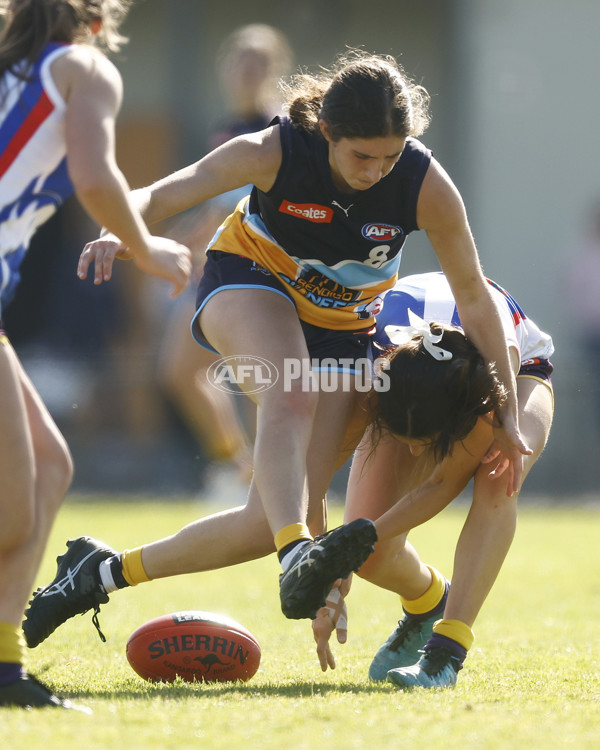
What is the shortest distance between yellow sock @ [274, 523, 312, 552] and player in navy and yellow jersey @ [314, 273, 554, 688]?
1.07ft

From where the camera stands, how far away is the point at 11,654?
3.11 metres

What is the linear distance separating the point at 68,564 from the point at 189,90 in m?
10.5

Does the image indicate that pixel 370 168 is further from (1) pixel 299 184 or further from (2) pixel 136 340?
(2) pixel 136 340

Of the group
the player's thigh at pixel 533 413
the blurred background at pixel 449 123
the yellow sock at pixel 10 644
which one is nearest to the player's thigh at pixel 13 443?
the yellow sock at pixel 10 644

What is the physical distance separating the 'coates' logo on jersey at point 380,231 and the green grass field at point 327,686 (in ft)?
4.91

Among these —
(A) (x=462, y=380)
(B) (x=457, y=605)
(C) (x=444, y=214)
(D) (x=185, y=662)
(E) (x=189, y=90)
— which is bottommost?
(D) (x=185, y=662)

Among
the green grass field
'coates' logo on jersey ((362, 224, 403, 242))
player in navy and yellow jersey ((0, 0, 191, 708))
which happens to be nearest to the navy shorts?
'coates' logo on jersey ((362, 224, 403, 242))

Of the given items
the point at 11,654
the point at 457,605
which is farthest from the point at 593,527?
the point at 11,654

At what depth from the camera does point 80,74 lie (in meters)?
3.03

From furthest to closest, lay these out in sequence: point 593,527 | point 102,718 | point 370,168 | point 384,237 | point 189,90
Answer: point 189,90, point 593,527, point 384,237, point 370,168, point 102,718

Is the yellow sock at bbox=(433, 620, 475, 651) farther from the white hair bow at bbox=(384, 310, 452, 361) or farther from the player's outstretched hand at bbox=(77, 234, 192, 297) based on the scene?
the player's outstretched hand at bbox=(77, 234, 192, 297)

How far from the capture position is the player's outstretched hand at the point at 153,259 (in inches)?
130

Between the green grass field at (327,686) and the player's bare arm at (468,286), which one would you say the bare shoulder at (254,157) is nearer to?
the player's bare arm at (468,286)

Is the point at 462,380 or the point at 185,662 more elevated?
the point at 462,380
